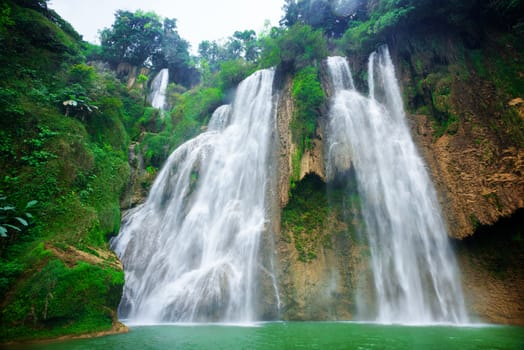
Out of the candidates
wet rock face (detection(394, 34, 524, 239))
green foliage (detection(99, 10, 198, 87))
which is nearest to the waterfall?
green foliage (detection(99, 10, 198, 87))

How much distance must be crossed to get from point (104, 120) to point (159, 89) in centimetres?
1836

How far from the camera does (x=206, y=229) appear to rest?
42.2 feet

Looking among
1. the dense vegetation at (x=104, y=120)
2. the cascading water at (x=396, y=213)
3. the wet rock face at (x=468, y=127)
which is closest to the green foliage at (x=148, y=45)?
the dense vegetation at (x=104, y=120)

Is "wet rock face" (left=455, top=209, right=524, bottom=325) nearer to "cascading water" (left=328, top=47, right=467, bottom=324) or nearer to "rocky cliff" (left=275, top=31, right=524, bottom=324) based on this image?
"rocky cliff" (left=275, top=31, right=524, bottom=324)

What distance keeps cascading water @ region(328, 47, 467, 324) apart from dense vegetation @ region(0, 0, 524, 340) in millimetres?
1448

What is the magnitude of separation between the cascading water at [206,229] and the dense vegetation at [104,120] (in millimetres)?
1931

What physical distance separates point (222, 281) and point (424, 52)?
52.1ft

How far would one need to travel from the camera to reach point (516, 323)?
9.90 m

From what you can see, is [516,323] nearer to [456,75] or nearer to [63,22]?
[456,75]

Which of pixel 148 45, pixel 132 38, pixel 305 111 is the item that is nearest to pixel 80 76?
pixel 305 111

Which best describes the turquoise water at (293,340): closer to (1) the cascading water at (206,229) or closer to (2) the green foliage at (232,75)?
(1) the cascading water at (206,229)

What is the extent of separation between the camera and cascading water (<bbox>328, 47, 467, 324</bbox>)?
10609 millimetres

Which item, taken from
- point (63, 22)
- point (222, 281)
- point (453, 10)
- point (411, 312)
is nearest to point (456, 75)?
point (453, 10)

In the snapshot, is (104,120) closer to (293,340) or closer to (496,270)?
(293,340)
